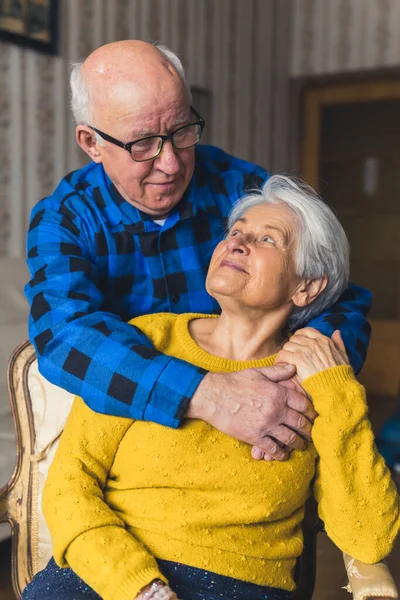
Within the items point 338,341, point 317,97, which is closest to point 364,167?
point 317,97

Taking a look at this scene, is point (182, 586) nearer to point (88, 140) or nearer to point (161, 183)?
point (161, 183)

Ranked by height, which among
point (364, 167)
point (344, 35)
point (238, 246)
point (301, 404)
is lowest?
point (364, 167)

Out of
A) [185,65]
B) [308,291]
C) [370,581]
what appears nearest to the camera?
[370,581]

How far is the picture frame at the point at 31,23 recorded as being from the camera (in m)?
3.20

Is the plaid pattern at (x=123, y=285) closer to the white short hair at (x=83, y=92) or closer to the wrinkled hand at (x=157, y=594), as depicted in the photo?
the white short hair at (x=83, y=92)

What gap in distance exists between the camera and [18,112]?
3.32 metres

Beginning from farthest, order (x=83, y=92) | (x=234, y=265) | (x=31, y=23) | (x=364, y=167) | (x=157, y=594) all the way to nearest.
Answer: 1. (x=364, y=167)
2. (x=31, y=23)
3. (x=83, y=92)
4. (x=234, y=265)
5. (x=157, y=594)

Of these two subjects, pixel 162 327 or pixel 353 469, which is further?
pixel 162 327

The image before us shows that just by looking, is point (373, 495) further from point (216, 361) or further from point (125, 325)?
point (125, 325)

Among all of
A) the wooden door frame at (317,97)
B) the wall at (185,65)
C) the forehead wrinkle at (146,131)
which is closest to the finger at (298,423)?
the forehead wrinkle at (146,131)

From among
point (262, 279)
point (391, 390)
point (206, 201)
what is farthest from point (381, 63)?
point (262, 279)

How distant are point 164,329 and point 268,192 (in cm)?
40

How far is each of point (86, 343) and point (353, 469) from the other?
58cm

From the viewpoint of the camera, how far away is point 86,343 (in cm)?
134
